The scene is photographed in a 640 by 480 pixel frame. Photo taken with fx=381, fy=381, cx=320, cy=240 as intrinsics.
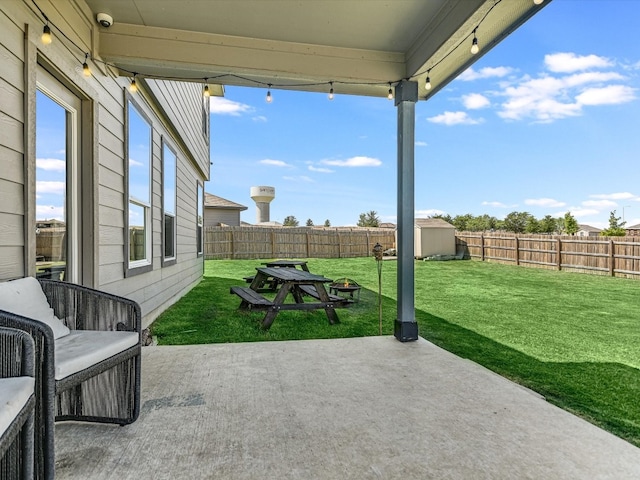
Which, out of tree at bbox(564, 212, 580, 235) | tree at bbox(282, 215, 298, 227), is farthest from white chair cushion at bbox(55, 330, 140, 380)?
tree at bbox(282, 215, 298, 227)

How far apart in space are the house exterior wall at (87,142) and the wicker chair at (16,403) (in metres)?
0.95

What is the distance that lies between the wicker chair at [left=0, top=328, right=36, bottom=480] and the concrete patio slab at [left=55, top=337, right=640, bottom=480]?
425 mm

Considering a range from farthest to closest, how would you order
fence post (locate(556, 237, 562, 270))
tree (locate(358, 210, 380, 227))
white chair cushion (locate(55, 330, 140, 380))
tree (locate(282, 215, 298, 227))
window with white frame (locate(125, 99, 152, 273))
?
tree (locate(358, 210, 380, 227)), tree (locate(282, 215, 298, 227)), fence post (locate(556, 237, 562, 270)), window with white frame (locate(125, 99, 152, 273)), white chair cushion (locate(55, 330, 140, 380))

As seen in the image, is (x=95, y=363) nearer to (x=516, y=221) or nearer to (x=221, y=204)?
(x=221, y=204)

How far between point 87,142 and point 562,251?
13.0 metres

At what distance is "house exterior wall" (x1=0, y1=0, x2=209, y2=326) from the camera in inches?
79.4

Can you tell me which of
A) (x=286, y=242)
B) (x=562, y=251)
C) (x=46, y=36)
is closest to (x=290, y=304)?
(x=46, y=36)

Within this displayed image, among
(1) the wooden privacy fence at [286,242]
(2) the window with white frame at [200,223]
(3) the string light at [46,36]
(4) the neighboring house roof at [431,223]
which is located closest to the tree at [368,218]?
(1) the wooden privacy fence at [286,242]

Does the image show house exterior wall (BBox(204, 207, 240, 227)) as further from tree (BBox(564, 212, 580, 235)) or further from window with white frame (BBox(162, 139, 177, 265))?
tree (BBox(564, 212, 580, 235))

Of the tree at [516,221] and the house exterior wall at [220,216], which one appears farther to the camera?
the tree at [516,221]

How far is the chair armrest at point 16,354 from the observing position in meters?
1.24

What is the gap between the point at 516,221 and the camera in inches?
1521

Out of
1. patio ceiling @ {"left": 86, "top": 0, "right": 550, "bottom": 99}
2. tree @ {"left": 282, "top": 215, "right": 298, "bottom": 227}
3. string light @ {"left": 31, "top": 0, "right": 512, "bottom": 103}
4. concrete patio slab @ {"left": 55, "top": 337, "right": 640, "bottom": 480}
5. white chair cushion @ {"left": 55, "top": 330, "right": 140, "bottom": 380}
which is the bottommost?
concrete patio slab @ {"left": 55, "top": 337, "right": 640, "bottom": 480}

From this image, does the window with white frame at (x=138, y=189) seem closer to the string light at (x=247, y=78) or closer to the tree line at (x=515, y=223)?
the string light at (x=247, y=78)
